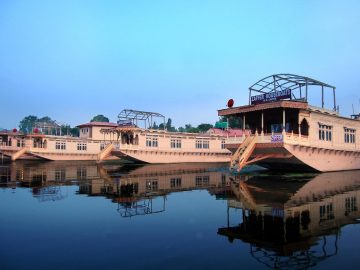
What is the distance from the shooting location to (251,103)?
2698 cm

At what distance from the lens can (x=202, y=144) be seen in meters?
48.0

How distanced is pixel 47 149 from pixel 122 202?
4013 cm

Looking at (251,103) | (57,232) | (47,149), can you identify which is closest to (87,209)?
(57,232)

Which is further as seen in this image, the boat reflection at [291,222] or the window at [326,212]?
the window at [326,212]

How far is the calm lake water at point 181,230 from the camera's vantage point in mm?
6547

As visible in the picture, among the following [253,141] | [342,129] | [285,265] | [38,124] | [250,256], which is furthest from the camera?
[38,124]

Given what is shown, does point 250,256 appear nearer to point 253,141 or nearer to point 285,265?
point 285,265

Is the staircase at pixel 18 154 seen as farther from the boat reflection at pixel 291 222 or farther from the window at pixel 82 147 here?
the boat reflection at pixel 291 222

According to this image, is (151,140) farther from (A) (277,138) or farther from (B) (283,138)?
(B) (283,138)

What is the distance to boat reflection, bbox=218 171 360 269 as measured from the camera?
690 cm

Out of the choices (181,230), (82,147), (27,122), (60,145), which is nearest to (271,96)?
(181,230)

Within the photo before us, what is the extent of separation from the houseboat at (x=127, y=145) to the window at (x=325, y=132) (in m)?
18.3

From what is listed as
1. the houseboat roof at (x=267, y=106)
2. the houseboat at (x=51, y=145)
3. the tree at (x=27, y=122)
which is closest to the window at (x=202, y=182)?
the houseboat roof at (x=267, y=106)

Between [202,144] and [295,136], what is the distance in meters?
24.6
